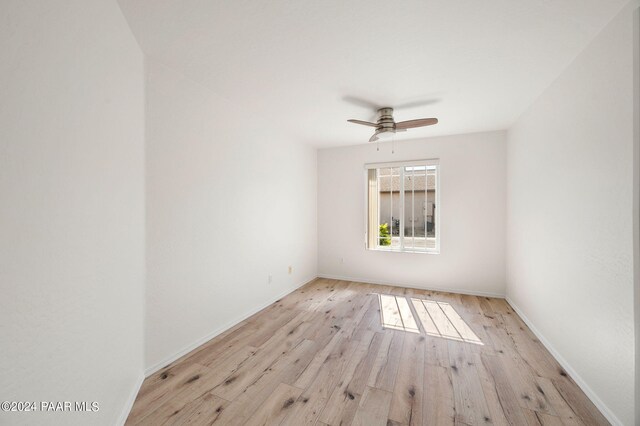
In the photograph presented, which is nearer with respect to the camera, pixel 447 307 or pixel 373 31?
pixel 373 31

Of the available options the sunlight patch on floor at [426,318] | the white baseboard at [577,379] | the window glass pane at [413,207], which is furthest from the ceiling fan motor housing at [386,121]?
the white baseboard at [577,379]

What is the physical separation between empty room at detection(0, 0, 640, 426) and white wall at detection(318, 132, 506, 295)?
0.38m

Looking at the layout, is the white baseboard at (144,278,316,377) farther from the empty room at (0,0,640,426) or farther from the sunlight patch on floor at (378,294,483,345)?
the sunlight patch on floor at (378,294,483,345)

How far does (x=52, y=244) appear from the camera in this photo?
102 cm

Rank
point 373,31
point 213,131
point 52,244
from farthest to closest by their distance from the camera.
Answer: point 213,131 → point 373,31 → point 52,244

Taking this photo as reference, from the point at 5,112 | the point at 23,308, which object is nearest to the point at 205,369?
the point at 23,308

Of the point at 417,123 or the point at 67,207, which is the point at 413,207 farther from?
the point at 67,207

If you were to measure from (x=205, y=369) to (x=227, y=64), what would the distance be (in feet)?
8.44

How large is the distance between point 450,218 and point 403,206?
77cm

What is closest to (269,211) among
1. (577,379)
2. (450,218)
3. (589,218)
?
(450,218)

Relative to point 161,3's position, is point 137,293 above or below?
below

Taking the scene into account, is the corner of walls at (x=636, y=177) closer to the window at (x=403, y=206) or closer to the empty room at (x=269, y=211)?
the empty room at (x=269, y=211)

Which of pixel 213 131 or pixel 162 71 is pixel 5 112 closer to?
pixel 162 71

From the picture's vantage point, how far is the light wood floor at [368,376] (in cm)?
163
